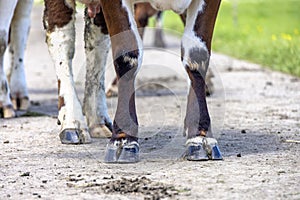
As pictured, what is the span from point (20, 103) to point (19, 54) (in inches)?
18.9

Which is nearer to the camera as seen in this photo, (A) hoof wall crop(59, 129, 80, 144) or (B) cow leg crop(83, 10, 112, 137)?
(A) hoof wall crop(59, 129, 80, 144)

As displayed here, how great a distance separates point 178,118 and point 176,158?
2358 mm

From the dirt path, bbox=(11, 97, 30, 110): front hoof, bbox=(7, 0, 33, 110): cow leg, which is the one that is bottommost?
the dirt path

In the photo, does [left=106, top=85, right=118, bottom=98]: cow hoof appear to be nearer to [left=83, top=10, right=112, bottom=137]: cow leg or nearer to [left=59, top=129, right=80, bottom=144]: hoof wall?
[left=83, top=10, right=112, bottom=137]: cow leg

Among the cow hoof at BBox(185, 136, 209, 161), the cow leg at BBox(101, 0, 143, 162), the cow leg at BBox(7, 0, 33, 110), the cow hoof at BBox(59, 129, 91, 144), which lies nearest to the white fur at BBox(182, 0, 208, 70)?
the cow leg at BBox(101, 0, 143, 162)

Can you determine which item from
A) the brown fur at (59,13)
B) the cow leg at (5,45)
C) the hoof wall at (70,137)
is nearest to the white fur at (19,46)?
the cow leg at (5,45)

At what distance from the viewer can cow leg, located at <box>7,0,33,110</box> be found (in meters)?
9.27

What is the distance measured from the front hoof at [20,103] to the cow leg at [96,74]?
1741mm

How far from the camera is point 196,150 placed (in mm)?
6062

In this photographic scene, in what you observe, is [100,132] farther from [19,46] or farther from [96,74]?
[19,46]

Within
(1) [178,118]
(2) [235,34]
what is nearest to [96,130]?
(1) [178,118]

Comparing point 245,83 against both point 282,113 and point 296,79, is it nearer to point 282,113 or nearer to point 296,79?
point 296,79

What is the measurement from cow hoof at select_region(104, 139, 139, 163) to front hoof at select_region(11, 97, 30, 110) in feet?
10.9

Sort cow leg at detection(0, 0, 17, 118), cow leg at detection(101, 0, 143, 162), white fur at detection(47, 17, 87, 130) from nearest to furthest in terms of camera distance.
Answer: cow leg at detection(101, 0, 143, 162)
white fur at detection(47, 17, 87, 130)
cow leg at detection(0, 0, 17, 118)
